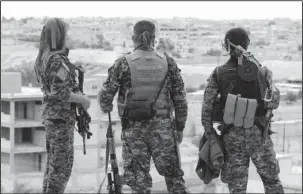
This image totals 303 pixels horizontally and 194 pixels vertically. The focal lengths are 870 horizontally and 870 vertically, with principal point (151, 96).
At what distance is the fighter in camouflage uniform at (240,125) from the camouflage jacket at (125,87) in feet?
0.55

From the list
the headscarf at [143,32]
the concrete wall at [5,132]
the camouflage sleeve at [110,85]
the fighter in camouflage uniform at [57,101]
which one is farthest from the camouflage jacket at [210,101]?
the concrete wall at [5,132]

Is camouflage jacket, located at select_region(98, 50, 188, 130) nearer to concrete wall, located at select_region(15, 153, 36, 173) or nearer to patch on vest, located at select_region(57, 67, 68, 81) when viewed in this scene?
patch on vest, located at select_region(57, 67, 68, 81)

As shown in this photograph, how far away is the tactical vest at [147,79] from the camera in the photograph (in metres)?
6.12

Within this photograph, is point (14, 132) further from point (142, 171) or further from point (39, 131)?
point (142, 171)

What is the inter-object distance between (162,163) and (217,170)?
425 millimetres

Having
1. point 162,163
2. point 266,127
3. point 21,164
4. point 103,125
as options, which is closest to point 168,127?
point 162,163

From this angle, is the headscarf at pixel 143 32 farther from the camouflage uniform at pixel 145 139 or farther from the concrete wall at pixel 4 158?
the concrete wall at pixel 4 158

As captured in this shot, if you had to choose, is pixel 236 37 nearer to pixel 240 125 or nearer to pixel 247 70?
pixel 247 70

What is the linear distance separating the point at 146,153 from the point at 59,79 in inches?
31.8

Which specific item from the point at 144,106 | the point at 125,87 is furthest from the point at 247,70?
the point at 125,87

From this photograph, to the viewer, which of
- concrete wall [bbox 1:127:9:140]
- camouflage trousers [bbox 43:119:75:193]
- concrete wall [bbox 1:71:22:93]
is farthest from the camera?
concrete wall [bbox 1:71:22:93]

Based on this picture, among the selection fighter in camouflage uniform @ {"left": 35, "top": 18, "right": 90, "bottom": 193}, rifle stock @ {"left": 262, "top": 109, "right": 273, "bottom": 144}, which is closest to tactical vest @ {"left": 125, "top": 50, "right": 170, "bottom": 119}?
fighter in camouflage uniform @ {"left": 35, "top": 18, "right": 90, "bottom": 193}

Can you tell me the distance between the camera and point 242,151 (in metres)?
6.19

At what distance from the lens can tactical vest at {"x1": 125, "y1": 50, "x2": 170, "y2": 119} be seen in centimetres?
612
